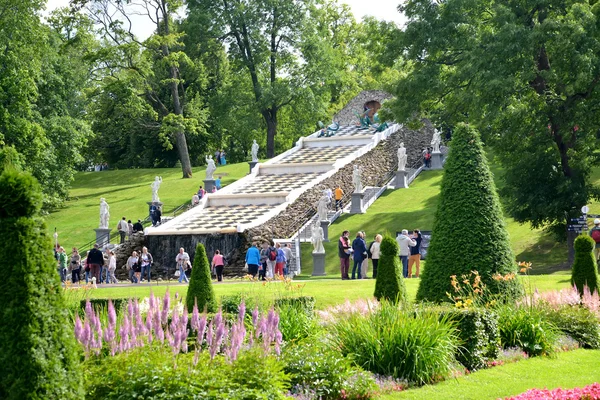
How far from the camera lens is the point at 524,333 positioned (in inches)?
501

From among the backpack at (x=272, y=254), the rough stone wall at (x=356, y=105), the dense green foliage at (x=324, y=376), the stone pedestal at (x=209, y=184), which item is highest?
the rough stone wall at (x=356, y=105)

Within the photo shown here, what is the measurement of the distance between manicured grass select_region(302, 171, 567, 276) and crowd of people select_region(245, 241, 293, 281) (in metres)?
1.73

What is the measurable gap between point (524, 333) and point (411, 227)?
19811 millimetres

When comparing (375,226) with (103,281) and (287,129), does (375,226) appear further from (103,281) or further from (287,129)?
(287,129)

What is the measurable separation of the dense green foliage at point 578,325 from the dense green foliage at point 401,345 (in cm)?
312

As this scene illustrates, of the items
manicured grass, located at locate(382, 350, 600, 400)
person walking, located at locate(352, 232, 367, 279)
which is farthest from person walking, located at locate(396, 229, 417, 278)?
manicured grass, located at locate(382, 350, 600, 400)

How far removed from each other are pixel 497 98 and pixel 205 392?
22570mm

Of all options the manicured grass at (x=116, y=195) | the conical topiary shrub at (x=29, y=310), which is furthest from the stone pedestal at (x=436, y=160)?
the conical topiary shrub at (x=29, y=310)

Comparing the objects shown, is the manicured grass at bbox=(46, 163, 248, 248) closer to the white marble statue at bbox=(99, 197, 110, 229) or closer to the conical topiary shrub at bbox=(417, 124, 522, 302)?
the white marble statue at bbox=(99, 197, 110, 229)

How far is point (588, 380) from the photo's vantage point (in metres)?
10.9

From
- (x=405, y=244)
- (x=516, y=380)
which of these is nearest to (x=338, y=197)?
(x=405, y=244)

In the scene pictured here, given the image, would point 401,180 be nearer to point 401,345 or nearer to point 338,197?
point 338,197

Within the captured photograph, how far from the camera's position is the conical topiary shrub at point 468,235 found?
44.5 ft

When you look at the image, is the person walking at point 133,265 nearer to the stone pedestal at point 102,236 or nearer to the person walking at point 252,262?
the person walking at point 252,262
